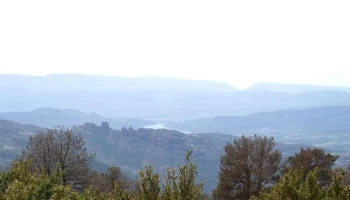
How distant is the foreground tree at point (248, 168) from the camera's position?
34.0 m

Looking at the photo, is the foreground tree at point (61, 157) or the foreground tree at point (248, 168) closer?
the foreground tree at point (248, 168)

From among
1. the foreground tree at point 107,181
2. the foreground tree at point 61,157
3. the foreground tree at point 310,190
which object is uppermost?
the foreground tree at point 310,190

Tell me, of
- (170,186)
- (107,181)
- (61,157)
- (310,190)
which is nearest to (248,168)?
(310,190)

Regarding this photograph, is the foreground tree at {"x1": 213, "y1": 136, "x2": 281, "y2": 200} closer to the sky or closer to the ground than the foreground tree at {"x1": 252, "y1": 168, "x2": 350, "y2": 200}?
closer to the ground

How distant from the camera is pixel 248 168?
112 feet

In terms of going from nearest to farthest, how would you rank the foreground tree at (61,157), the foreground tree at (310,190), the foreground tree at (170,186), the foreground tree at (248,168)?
the foreground tree at (170,186)
the foreground tree at (310,190)
the foreground tree at (248,168)
the foreground tree at (61,157)

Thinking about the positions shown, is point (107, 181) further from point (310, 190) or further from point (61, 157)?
point (310, 190)

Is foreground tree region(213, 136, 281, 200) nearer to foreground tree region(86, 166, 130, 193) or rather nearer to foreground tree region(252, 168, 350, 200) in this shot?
foreground tree region(86, 166, 130, 193)

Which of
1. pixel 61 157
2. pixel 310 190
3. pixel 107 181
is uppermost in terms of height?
pixel 310 190

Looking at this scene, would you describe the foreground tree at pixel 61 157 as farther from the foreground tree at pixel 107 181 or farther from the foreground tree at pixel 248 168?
the foreground tree at pixel 248 168

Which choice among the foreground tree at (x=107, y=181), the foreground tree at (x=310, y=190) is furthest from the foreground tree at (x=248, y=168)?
the foreground tree at (x=310, y=190)

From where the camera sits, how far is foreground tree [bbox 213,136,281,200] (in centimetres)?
3400

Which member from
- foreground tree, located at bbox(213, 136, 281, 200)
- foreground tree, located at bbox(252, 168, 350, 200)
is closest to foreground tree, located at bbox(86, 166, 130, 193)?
foreground tree, located at bbox(213, 136, 281, 200)

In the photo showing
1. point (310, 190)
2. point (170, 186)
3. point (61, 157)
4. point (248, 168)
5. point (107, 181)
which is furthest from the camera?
point (107, 181)
